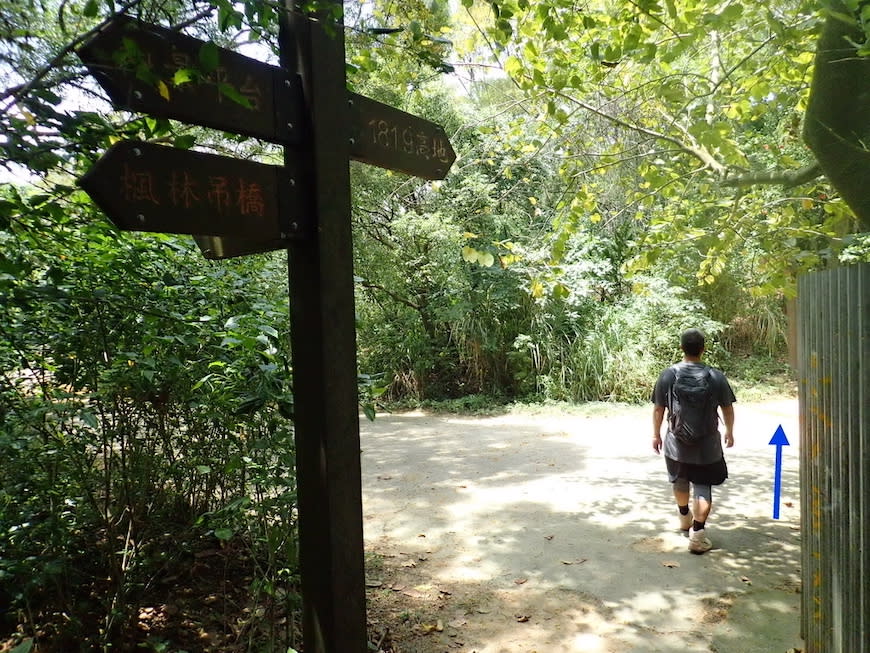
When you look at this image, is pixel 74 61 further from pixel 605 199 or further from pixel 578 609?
pixel 605 199

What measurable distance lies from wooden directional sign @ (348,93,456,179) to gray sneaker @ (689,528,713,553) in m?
3.45

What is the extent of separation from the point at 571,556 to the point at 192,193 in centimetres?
380

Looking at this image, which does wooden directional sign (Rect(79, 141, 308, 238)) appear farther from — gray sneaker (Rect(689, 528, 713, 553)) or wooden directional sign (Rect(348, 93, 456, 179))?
gray sneaker (Rect(689, 528, 713, 553))

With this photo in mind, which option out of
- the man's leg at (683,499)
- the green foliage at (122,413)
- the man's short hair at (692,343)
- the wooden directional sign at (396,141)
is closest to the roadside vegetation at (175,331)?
the green foliage at (122,413)

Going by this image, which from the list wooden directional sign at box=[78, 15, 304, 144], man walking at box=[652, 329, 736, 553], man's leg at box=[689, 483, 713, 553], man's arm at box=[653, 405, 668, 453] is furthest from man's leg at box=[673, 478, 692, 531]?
wooden directional sign at box=[78, 15, 304, 144]

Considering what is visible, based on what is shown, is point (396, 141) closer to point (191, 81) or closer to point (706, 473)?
point (191, 81)

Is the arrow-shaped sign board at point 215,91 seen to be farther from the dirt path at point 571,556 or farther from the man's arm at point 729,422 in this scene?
the man's arm at point 729,422

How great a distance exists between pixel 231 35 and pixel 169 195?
3.85 feet

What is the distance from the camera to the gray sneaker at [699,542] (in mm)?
4352

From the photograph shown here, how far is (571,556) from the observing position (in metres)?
4.39

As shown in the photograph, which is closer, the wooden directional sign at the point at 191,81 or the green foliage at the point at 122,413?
the wooden directional sign at the point at 191,81

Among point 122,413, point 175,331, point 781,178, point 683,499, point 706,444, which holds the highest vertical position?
point 781,178

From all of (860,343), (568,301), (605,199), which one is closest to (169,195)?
(860,343)

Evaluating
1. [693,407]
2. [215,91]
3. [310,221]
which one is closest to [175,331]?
[310,221]
